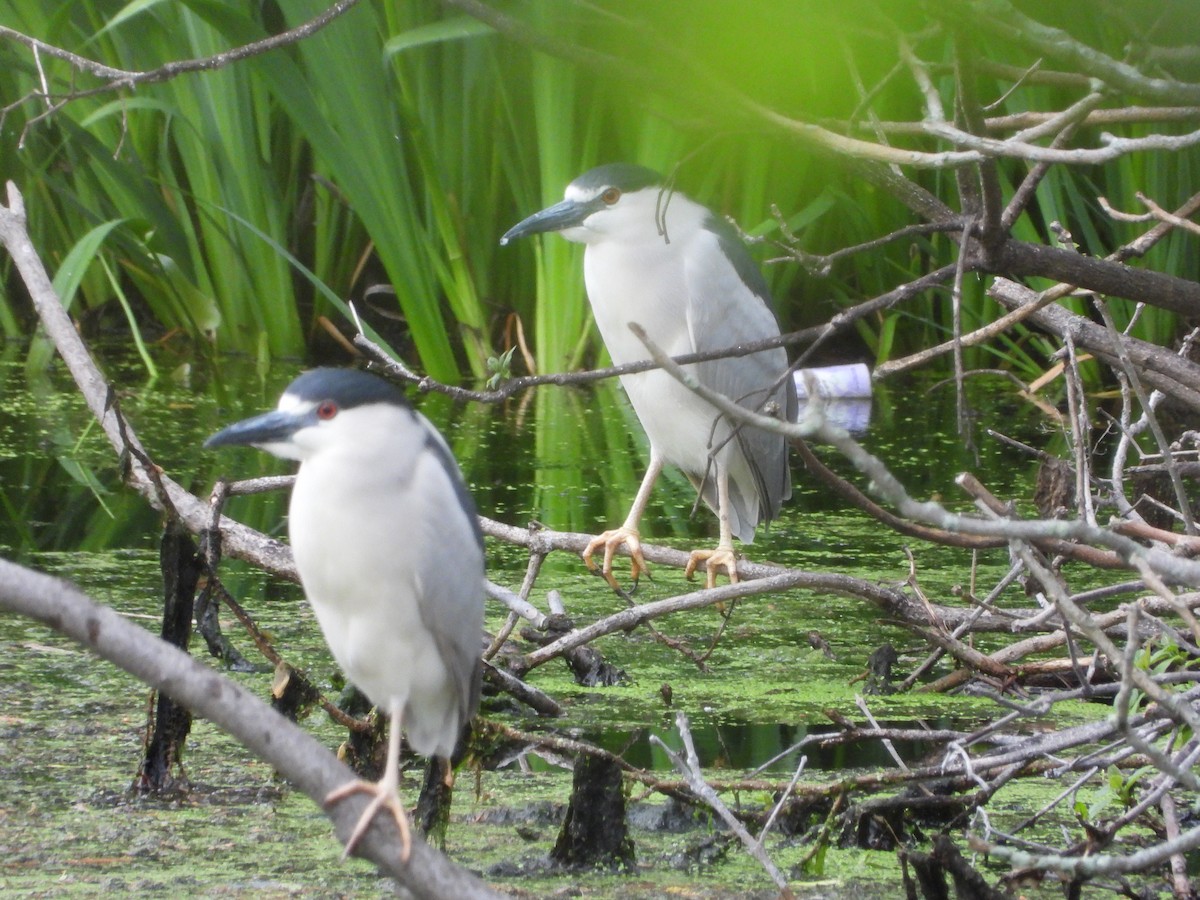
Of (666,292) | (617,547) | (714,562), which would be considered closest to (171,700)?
(617,547)

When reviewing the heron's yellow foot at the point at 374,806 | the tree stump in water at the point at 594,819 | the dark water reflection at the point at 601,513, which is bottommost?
the dark water reflection at the point at 601,513

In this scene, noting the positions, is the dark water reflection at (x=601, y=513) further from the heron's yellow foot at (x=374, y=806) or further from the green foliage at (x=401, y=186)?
the heron's yellow foot at (x=374, y=806)

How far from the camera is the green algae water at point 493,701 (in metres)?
2.44

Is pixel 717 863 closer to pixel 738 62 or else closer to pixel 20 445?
pixel 738 62

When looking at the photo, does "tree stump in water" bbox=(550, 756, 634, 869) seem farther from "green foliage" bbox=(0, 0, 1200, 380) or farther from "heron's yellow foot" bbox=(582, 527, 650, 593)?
"green foliage" bbox=(0, 0, 1200, 380)

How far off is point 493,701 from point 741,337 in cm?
115

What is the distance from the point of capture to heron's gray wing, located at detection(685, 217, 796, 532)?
3826 millimetres

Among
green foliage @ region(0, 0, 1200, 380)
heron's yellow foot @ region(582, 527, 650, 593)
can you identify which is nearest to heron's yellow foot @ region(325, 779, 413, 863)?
heron's yellow foot @ region(582, 527, 650, 593)

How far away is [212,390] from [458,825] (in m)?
4.25

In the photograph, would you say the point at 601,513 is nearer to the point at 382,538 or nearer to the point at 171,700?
the point at 171,700

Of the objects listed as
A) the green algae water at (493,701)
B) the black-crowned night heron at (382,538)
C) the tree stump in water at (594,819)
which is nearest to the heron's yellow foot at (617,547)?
the green algae water at (493,701)

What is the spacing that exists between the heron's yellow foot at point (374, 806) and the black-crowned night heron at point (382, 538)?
0.15ft

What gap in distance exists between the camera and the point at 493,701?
3357mm

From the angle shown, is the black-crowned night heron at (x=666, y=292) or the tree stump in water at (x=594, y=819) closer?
the tree stump in water at (x=594, y=819)
